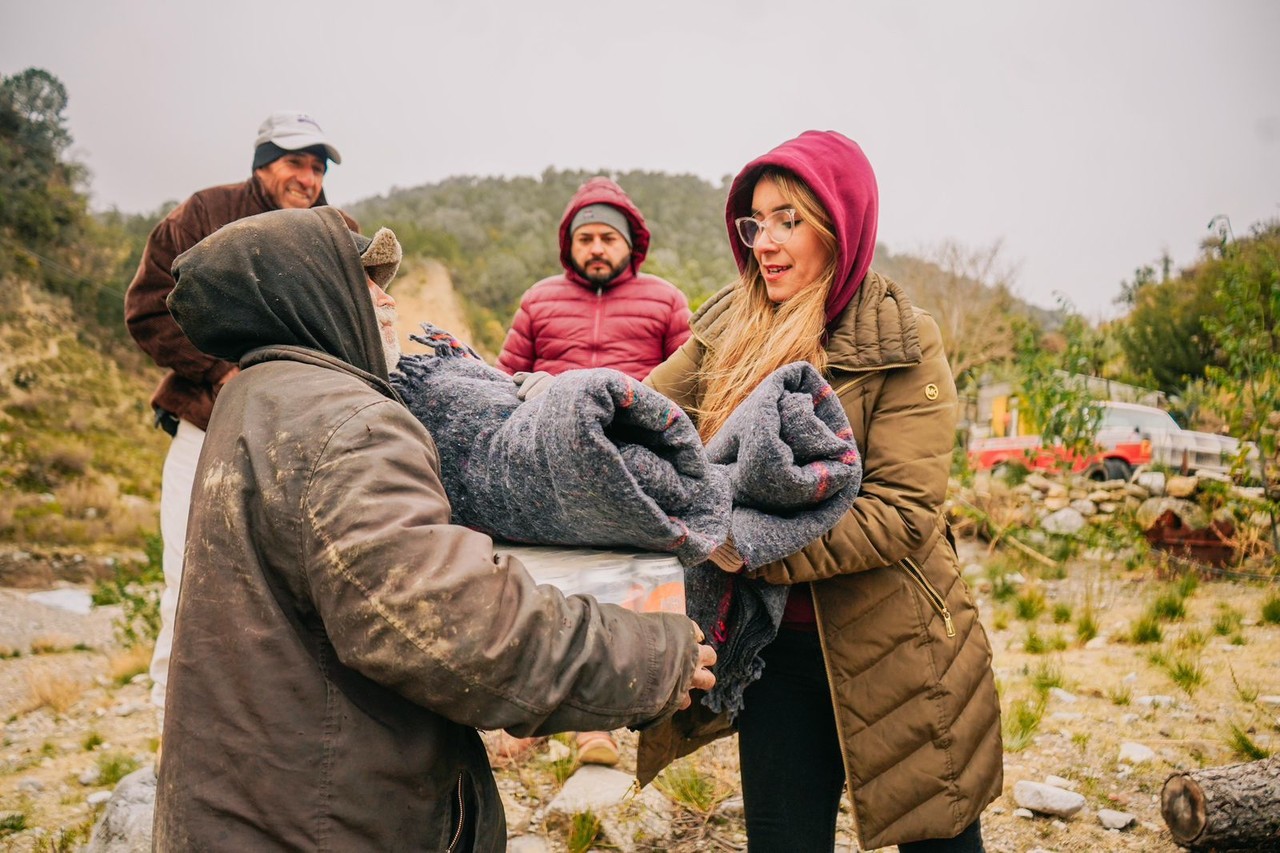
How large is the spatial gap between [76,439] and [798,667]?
24.8 m

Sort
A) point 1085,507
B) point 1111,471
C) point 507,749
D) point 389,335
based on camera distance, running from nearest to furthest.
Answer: point 389,335 → point 507,749 → point 1085,507 → point 1111,471

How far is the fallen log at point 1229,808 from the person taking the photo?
2771 mm

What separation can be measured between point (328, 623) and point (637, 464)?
0.51 m

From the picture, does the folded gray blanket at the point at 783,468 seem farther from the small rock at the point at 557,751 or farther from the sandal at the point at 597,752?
the small rock at the point at 557,751

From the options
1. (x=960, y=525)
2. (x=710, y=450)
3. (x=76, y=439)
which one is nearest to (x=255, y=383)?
(x=710, y=450)

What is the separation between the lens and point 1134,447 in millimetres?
11953

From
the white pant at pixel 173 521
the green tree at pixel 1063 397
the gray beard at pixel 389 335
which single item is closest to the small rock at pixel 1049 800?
the gray beard at pixel 389 335

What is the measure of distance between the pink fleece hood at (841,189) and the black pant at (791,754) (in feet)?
2.93

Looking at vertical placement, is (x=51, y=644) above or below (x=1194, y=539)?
below

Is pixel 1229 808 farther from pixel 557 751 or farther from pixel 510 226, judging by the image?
pixel 510 226

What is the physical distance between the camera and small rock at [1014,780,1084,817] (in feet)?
10.4

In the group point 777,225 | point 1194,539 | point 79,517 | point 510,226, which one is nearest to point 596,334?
point 777,225

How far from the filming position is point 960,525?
29.5ft

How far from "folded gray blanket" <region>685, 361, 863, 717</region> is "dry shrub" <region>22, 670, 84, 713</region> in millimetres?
6346
